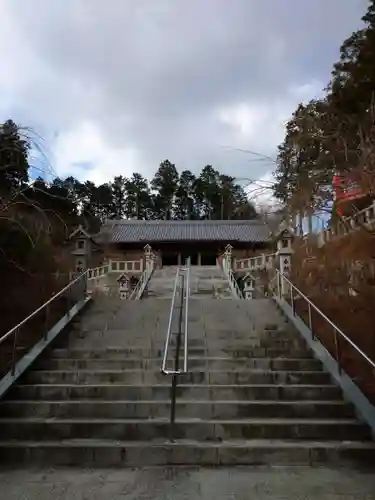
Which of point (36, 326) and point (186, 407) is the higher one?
point (36, 326)

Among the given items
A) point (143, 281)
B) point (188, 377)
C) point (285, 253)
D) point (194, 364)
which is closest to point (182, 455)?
point (188, 377)

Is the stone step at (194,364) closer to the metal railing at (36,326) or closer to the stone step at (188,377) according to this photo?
the stone step at (188,377)

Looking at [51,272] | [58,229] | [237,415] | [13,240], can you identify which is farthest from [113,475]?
[51,272]

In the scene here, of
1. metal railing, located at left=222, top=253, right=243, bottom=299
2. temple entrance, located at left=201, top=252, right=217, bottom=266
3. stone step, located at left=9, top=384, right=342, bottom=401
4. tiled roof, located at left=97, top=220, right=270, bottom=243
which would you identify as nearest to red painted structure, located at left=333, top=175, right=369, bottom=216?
Answer: stone step, located at left=9, top=384, right=342, bottom=401

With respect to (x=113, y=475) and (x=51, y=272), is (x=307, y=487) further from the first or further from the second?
(x=51, y=272)

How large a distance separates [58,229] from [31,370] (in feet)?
12.7

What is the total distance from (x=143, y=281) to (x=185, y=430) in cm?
1595

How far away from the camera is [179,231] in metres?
32.0

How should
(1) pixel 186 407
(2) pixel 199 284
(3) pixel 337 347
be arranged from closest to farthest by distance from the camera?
1. (1) pixel 186 407
2. (3) pixel 337 347
3. (2) pixel 199 284

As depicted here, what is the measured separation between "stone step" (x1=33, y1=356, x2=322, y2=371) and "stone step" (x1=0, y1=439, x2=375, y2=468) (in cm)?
165

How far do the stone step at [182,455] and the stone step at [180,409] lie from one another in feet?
2.03

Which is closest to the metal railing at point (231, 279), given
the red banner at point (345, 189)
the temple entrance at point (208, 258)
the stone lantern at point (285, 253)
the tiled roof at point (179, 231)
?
the stone lantern at point (285, 253)

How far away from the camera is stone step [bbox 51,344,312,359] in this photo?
19.1ft

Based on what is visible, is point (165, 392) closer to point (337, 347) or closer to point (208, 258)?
point (337, 347)
